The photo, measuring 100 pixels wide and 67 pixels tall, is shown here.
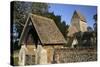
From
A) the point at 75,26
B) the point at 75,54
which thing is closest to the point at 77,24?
the point at 75,26

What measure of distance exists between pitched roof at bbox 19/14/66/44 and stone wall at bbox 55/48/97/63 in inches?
5.0

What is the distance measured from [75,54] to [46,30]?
1.59 ft

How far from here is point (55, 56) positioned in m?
2.53

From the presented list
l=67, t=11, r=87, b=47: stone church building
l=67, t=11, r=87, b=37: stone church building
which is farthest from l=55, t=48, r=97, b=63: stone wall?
l=67, t=11, r=87, b=37: stone church building

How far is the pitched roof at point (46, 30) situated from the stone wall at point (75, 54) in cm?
13

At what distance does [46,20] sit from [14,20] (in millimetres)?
385

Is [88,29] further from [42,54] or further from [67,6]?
[42,54]

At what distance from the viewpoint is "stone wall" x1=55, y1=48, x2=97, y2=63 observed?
8.40 feet

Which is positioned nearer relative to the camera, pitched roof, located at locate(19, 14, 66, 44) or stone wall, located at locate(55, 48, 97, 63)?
pitched roof, located at locate(19, 14, 66, 44)

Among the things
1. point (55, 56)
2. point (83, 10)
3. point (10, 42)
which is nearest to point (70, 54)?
point (55, 56)

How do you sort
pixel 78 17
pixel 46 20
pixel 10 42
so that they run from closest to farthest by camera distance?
pixel 10 42 < pixel 46 20 < pixel 78 17

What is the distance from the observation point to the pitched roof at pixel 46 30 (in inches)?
96.8

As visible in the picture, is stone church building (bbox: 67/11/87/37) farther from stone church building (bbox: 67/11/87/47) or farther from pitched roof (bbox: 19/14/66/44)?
pitched roof (bbox: 19/14/66/44)

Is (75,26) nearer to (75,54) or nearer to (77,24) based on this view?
(77,24)
